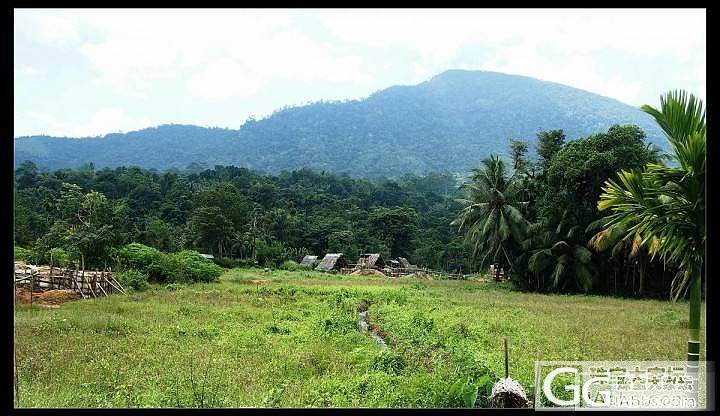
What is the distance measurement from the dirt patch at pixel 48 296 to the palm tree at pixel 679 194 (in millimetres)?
12620

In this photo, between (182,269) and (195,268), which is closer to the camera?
(182,269)

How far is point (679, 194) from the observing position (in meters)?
4.40

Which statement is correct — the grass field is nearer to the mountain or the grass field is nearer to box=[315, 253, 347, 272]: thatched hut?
box=[315, 253, 347, 272]: thatched hut

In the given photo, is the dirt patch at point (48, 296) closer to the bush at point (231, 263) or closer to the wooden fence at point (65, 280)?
the wooden fence at point (65, 280)

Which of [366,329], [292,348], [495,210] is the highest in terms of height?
[495,210]

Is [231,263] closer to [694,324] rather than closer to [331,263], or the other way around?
[331,263]

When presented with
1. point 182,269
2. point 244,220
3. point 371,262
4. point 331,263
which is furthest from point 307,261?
point 182,269

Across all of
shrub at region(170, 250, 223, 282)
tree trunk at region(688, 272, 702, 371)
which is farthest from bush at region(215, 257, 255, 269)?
tree trunk at region(688, 272, 702, 371)

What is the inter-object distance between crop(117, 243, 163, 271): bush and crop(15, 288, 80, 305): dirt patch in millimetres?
4208

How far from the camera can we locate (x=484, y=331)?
9211 millimetres

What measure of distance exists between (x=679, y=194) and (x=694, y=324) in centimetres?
110

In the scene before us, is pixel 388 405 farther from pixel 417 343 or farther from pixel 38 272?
pixel 38 272
